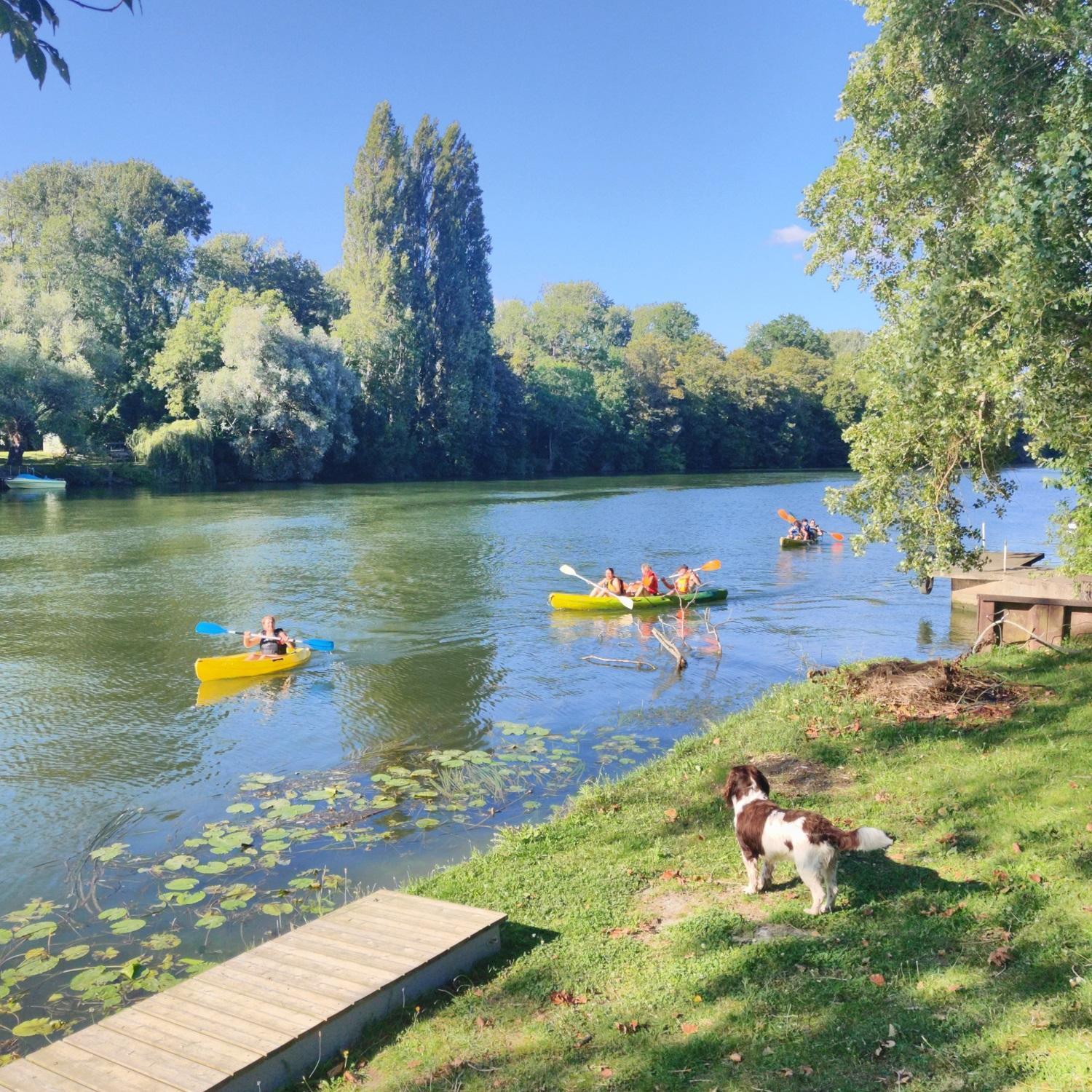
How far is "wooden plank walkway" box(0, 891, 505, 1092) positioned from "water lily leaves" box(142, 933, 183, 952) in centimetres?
182

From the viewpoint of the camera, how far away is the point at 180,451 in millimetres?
56094

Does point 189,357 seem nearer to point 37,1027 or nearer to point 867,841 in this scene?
point 37,1027

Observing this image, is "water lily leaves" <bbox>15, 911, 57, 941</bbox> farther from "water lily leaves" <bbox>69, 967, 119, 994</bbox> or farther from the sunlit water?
"water lily leaves" <bbox>69, 967, 119, 994</bbox>

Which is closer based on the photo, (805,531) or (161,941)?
(161,941)

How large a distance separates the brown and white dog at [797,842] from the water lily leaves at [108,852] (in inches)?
243

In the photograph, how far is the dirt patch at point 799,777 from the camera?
843 centimetres

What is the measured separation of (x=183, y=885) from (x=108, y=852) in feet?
4.55

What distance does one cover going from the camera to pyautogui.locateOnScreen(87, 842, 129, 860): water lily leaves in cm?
931

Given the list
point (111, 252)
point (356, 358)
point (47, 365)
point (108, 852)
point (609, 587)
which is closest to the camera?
point (108, 852)

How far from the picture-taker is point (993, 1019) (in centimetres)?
464

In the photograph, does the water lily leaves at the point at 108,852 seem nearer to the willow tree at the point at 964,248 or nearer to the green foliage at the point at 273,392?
the willow tree at the point at 964,248

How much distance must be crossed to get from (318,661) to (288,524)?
2331 cm

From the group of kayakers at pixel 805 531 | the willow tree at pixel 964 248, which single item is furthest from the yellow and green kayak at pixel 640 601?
→ the group of kayakers at pixel 805 531

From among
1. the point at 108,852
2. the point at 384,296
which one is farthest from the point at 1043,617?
the point at 384,296
